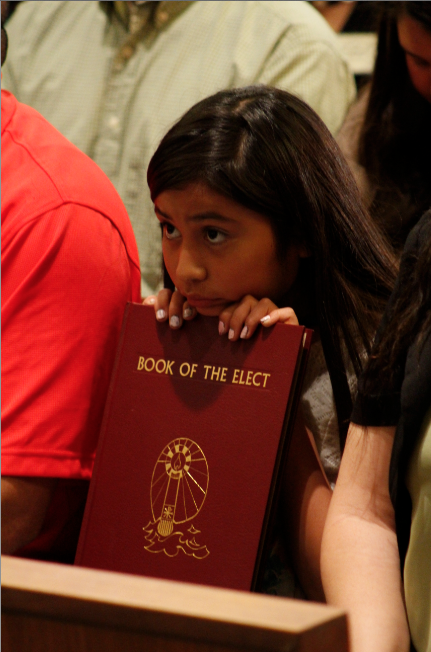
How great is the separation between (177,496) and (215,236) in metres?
0.30

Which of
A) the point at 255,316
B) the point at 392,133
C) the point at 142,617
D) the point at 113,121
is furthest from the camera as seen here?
the point at 113,121

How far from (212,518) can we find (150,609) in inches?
17.7

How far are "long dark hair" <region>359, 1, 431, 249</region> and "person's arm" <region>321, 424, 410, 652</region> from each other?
2.50 ft

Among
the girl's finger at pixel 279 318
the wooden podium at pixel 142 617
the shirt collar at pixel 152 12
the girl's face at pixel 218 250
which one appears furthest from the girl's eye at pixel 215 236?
the shirt collar at pixel 152 12

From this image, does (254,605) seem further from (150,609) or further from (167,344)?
(167,344)

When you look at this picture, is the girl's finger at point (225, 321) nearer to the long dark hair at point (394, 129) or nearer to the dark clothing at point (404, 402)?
the dark clothing at point (404, 402)

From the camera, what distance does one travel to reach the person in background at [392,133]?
1.45 metres

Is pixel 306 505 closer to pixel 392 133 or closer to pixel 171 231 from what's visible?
pixel 171 231

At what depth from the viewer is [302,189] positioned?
925mm

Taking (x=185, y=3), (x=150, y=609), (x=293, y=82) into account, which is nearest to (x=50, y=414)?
(x=150, y=609)

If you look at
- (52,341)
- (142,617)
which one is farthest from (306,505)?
(142,617)

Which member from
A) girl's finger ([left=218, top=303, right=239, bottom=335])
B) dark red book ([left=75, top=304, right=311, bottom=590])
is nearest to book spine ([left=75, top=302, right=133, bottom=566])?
dark red book ([left=75, top=304, right=311, bottom=590])

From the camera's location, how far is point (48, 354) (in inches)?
36.9

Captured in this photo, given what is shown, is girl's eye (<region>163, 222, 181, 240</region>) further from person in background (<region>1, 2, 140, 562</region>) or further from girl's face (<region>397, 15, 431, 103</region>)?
girl's face (<region>397, 15, 431, 103</region>)
